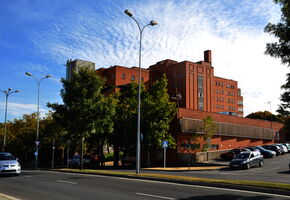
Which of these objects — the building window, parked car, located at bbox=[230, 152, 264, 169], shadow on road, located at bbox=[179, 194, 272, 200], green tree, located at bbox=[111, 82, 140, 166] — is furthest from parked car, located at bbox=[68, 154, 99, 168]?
the building window

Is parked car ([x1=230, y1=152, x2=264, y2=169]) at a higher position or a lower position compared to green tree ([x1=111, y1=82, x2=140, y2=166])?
lower

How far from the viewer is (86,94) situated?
26.5 meters

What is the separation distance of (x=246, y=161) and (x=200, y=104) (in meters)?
60.0

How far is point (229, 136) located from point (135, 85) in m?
18.2

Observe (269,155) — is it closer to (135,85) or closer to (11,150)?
(135,85)

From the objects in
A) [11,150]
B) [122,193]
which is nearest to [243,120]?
[11,150]

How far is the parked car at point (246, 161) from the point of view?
27.5 m

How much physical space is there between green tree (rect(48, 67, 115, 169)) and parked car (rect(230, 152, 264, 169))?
38.7 feet

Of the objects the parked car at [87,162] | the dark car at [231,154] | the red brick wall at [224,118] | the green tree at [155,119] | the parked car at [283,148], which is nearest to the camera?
the green tree at [155,119]

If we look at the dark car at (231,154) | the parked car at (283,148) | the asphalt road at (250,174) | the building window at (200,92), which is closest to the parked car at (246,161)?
the asphalt road at (250,174)

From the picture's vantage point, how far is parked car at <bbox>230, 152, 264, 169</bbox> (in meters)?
27.5

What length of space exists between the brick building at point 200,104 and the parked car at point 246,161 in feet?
17.3

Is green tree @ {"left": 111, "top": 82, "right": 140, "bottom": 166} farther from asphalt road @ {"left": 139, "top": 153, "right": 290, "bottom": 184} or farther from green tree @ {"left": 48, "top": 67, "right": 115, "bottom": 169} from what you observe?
asphalt road @ {"left": 139, "top": 153, "right": 290, "bottom": 184}

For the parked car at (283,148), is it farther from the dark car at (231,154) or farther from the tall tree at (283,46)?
the tall tree at (283,46)
